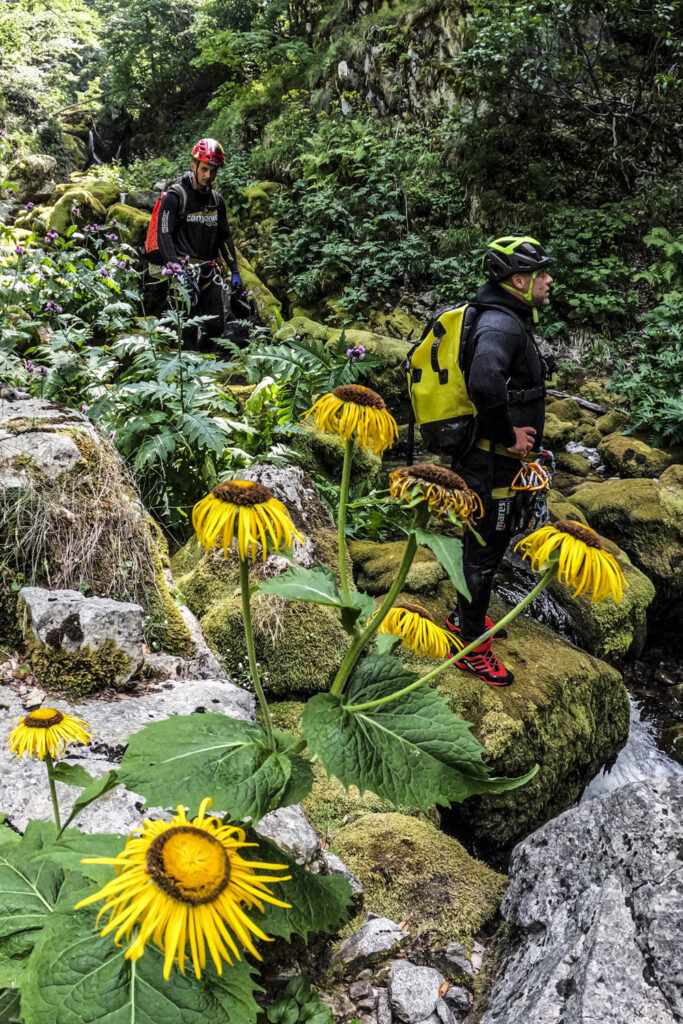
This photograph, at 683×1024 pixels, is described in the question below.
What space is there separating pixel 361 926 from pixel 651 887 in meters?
0.96

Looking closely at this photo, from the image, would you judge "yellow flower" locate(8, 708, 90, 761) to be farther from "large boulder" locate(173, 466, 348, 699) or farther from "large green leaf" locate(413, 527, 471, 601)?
"large boulder" locate(173, 466, 348, 699)

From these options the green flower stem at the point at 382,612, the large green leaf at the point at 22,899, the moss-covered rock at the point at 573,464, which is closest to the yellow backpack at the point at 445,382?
the green flower stem at the point at 382,612

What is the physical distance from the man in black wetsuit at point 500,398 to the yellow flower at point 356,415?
2.18 m

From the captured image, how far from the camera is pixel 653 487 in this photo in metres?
6.73

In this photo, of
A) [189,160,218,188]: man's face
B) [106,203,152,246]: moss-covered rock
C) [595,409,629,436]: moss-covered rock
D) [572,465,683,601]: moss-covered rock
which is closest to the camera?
[572,465,683,601]: moss-covered rock

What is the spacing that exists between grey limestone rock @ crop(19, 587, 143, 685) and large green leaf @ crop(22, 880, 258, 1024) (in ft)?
5.34

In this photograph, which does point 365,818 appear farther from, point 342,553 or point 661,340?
point 661,340

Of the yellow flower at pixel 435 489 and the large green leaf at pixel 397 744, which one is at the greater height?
the yellow flower at pixel 435 489

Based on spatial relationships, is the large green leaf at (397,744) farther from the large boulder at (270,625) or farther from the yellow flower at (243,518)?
the large boulder at (270,625)

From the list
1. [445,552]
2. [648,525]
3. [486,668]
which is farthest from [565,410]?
[445,552]

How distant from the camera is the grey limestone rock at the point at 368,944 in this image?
209cm

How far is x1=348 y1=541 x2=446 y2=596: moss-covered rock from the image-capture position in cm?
494

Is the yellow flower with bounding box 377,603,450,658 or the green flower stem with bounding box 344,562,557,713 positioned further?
the yellow flower with bounding box 377,603,450,658

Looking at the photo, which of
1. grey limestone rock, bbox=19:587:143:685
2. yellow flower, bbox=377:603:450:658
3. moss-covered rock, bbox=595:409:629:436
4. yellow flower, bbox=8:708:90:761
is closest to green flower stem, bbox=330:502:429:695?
yellow flower, bbox=377:603:450:658
